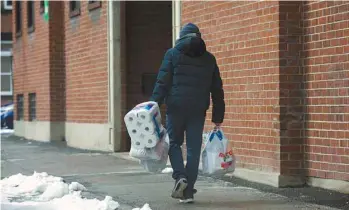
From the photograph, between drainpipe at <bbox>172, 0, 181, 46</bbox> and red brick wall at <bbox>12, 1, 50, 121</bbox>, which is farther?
red brick wall at <bbox>12, 1, 50, 121</bbox>

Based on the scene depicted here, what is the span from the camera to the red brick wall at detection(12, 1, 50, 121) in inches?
709

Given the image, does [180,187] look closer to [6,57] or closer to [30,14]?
[30,14]

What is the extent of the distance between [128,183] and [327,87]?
9.98 feet

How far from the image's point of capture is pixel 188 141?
22.5 ft

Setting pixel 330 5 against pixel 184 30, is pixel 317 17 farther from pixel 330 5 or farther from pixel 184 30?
pixel 184 30

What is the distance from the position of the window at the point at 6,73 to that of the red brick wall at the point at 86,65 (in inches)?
743

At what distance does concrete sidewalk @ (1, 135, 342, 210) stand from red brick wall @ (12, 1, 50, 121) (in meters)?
4.18

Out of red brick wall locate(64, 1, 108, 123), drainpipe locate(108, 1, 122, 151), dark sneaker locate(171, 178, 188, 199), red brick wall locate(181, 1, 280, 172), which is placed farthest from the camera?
red brick wall locate(64, 1, 108, 123)

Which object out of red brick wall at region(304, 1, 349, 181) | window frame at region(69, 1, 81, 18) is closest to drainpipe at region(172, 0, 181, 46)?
red brick wall at region(304, 1, 349, 181)

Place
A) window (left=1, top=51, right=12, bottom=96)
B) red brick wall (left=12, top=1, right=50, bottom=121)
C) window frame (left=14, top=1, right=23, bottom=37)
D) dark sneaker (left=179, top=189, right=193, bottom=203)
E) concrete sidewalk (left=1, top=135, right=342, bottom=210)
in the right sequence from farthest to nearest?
window (left=1, top=51, right=12, bottom=96), window frame (left=14, top=1, right=23, bottom=37), red brick wall (left=12, top=1, right=50, bottom=121), concrete sidewalk (left=1, top=135, right=342, bottom=210), dark sneaker (left=179, top=189, right=193, bottom=203)

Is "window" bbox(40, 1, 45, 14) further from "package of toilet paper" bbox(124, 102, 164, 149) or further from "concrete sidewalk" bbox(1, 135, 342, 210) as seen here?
"package of toilet paper" bbox(124, 102, 164, 149)

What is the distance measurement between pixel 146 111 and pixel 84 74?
8.83m

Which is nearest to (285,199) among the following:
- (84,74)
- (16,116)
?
(84,74)

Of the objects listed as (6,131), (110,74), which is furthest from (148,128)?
(6,131)
